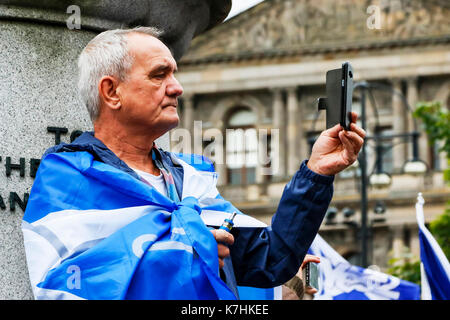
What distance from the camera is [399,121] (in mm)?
43719

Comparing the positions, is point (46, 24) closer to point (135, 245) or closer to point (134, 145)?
point (134, 145)

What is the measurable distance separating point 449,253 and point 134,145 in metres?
15.3

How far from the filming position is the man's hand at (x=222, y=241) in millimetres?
2854

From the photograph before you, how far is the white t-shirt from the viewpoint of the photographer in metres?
3.09

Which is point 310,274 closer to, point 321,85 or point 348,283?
point 348,283

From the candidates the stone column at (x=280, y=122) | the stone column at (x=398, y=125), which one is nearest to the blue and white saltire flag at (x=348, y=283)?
the stone column at (x=398, y=125)

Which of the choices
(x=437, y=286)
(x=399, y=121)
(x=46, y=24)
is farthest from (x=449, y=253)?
(x=399, y=121)

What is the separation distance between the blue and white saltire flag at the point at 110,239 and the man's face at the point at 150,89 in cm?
19

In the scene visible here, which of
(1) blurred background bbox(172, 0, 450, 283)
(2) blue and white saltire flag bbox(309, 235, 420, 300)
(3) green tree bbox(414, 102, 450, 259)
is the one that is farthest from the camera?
(1) blurred background bbox(172, 0, 450, 283)

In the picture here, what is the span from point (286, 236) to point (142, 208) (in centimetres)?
38

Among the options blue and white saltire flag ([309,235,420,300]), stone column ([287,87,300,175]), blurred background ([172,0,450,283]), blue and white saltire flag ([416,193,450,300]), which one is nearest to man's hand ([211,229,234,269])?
blue and white saltire flag ([416,193,450,300])

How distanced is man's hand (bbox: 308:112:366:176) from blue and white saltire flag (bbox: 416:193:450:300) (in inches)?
126

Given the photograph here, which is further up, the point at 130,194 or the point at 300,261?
the point at 130,194

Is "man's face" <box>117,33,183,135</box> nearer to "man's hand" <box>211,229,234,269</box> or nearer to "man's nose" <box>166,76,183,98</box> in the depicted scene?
→ "man's nose" <box>166,76,183,98</box>
